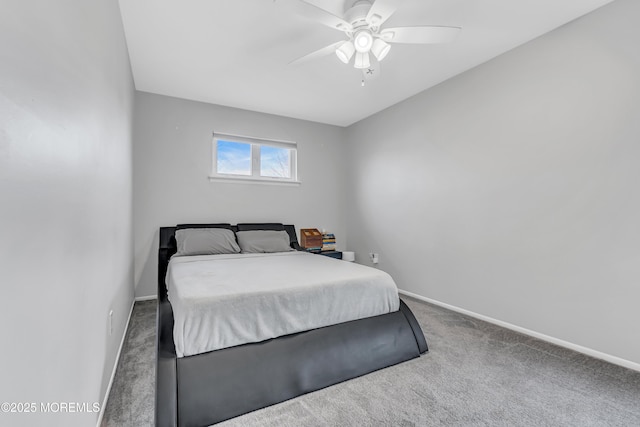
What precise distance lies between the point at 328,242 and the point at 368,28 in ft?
9.72

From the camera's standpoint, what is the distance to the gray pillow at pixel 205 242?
10.3 ft

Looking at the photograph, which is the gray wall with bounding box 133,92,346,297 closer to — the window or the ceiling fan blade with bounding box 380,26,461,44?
Answer: the window

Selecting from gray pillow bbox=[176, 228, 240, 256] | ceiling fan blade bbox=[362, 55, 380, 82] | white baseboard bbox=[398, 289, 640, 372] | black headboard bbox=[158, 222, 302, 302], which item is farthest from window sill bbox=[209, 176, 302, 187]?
white baseboard bbox=[398, 289, 640, 372]

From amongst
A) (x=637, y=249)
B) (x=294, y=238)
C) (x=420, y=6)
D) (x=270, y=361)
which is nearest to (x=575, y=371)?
(x=637, y=249)

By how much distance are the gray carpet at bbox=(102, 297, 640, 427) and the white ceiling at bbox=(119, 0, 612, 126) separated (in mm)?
2270

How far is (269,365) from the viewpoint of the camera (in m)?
1.57

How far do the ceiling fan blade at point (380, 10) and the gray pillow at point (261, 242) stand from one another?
2.48m

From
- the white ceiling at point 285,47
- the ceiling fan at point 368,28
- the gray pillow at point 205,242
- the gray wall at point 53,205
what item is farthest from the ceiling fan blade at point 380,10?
the gray pillow at point 205,242

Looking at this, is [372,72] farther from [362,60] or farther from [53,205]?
[53,205]

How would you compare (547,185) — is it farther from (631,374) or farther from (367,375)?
(367,375)

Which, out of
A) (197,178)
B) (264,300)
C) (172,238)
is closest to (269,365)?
(264,300)

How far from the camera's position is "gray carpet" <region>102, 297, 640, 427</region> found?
56.7 inches

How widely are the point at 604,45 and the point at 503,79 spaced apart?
2.25 ft

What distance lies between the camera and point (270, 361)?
1.58m
